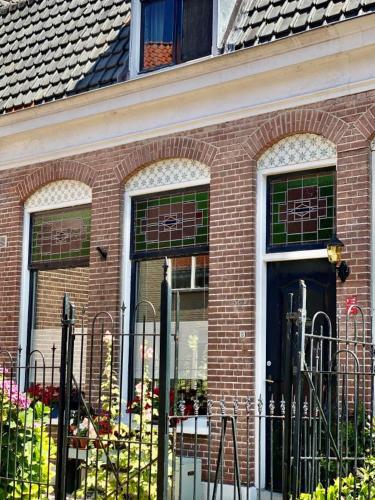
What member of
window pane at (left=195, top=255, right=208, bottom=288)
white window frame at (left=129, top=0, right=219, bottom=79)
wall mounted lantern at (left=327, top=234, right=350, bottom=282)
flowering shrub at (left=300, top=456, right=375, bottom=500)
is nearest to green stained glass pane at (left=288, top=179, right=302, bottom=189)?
wall mounted lantern at (left=327, top=234, right=350, bottom=282)

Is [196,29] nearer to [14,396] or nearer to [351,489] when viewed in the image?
[14,396]

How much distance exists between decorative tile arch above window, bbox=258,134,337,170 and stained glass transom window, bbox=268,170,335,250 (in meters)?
0.17

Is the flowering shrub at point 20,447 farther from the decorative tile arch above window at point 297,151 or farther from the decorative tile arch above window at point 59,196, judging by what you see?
the decorative tile arch above window at point 59,196

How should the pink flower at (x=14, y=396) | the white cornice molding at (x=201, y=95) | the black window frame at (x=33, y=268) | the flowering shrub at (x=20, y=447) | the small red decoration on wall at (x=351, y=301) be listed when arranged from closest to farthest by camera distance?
the flowering shrub at (x=20, y=447)
the pink flower at (x=14, y=396)
the small red decoration on wall at (x=351, y=301)
the white cornice molding at (x=201, y=95)
the black window frame at (x=33, y=268)

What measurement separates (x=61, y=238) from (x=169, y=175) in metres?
2.26

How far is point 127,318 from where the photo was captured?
11.4 metres

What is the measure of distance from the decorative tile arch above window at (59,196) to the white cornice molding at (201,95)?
0.44 m

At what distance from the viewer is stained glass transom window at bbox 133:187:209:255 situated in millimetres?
10961

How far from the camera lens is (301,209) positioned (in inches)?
391

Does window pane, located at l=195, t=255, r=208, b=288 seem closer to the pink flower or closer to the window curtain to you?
the window curtain

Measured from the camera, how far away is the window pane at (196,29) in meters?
11.0

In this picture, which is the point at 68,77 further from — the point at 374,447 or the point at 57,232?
the point at 374,447

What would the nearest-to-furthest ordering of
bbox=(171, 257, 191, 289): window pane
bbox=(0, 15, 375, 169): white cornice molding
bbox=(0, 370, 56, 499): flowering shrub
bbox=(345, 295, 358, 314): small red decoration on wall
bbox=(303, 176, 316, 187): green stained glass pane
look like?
bbox=(0, 370, 56, 499): flowering shrub → bbox=(345, 295, 358, 314): small red decoration on wall → bbox=(0, 15, 375, 169): white cornice molding → bbox=(303, 176, 316, 187): green stained glass pane → bbox=(171, 257, 191, 289): window pane

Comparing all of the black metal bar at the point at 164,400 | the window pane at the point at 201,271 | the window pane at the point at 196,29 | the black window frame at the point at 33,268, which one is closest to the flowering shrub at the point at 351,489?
the black metal bar at the point at 164,400
